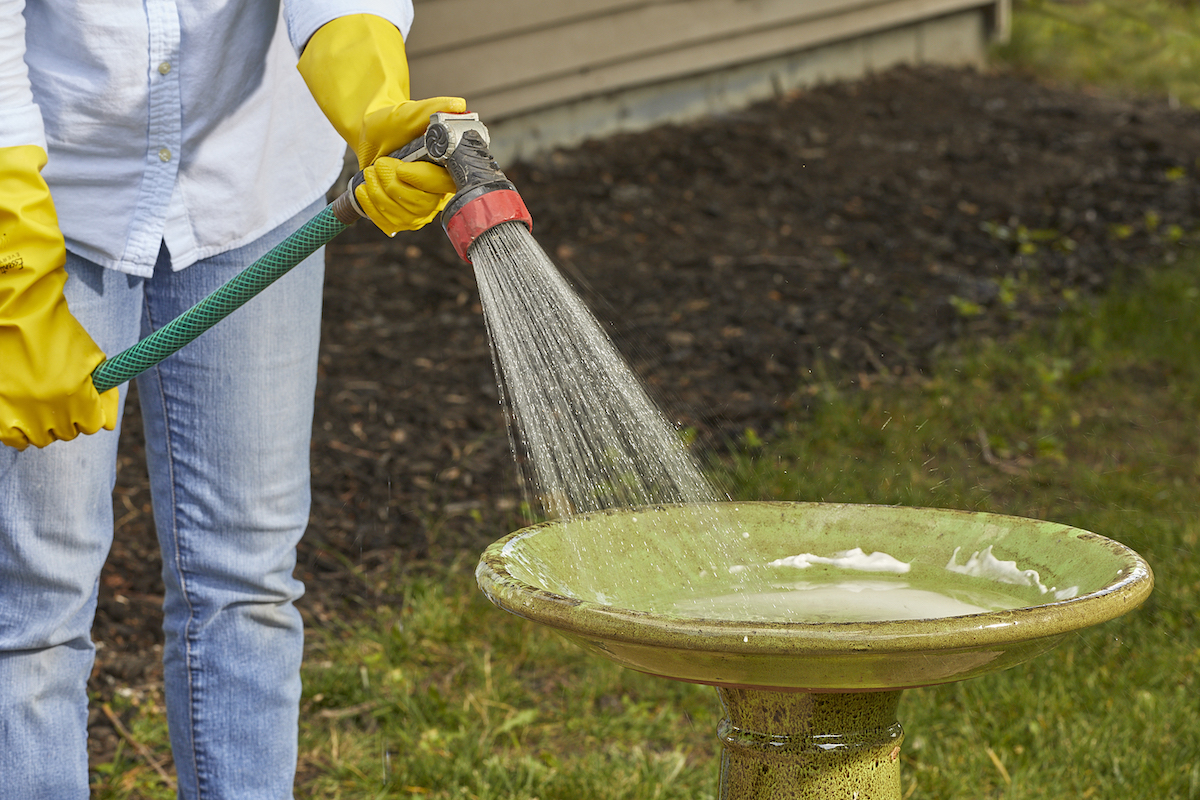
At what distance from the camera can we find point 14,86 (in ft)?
5.21

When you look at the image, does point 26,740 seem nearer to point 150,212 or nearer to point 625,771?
point 150,212

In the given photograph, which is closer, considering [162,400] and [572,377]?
[572,377]

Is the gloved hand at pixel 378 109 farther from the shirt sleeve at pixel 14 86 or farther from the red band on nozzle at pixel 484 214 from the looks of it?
the shirt sleeve at pixel 14 86

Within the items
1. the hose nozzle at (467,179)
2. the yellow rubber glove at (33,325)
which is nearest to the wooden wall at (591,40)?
the yellow rubber glove at (33,325)

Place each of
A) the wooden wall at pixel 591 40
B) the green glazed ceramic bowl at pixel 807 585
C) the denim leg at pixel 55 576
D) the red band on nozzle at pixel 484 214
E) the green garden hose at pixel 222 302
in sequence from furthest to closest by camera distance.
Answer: the wooden wall at pixel 591 40
the denim leg at pixel 55 576
the green garden hose at pixel 222 302
the red band on nozzle at pixel 484 214
the green glazed ceramic bowl at pixel 807 585

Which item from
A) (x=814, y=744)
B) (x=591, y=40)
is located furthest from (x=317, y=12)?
(x=591, y=40)

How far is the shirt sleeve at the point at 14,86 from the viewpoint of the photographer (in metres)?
1.57

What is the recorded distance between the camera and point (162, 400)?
6.07 ft

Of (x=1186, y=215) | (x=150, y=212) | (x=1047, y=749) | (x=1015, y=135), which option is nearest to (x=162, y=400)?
(x=150, y=212)

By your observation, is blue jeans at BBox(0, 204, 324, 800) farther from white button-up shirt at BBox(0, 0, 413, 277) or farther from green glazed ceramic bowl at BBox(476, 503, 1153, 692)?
green glazed ceramic bowl at BBox(476, 503, 1153, 692)

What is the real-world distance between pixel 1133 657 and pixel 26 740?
2246 millimetres

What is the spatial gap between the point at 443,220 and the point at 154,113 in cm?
54

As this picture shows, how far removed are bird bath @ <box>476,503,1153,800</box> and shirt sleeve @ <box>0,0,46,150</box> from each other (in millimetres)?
802

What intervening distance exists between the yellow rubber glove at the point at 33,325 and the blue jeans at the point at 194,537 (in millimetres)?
98
